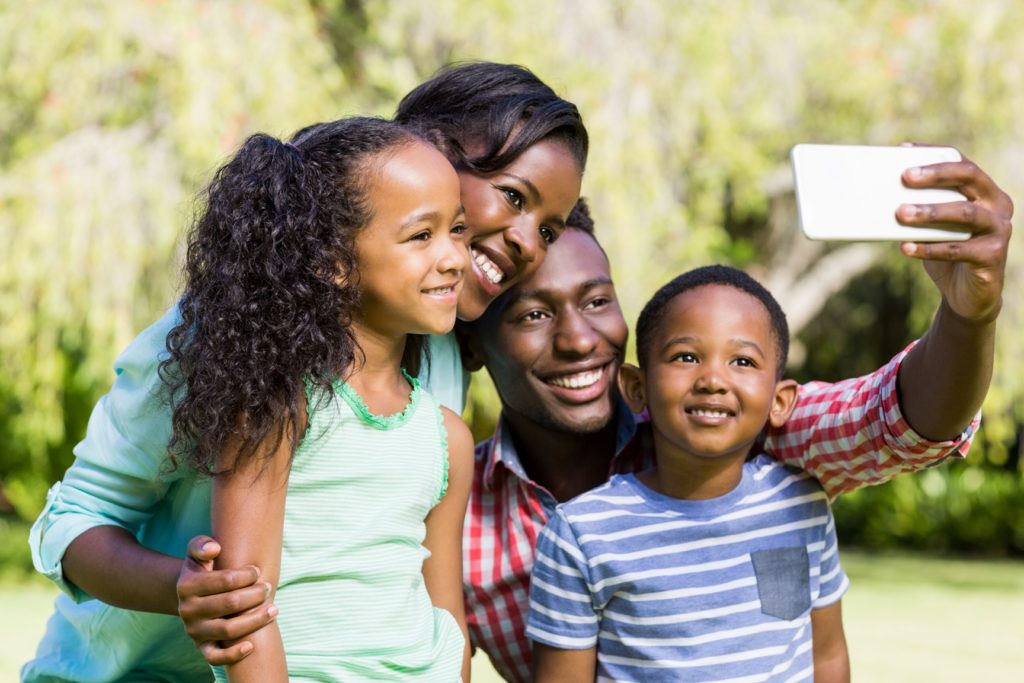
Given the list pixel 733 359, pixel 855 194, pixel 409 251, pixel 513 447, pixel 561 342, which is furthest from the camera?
pixel 513 447

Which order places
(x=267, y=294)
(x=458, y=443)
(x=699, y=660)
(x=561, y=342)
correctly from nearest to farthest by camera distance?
(x=267, y=294) → (x=458, y=443) → (x=699, y=660) → (x=561, y=342)

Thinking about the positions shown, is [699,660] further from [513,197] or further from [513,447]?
[513,197]

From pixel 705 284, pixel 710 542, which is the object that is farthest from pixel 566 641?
pixel 705 284

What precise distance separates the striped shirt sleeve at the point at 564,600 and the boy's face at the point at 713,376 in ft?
0.92

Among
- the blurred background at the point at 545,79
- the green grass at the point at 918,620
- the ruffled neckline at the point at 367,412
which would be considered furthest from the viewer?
the green grass at the point at 918,620

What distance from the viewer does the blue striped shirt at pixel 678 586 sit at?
2.46 metres

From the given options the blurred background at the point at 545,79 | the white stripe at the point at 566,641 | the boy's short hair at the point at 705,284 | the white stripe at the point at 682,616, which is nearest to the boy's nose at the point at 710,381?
the boy's short hair at the point at 705,284

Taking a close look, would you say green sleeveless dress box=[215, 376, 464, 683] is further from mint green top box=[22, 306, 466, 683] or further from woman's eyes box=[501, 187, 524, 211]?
woman's eyes box=[501, 187, 524, 211]

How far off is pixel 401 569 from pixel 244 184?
684mm

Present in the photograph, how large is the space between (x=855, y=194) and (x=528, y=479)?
117cm

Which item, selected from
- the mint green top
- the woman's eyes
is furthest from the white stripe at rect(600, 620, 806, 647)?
the woman's eyes

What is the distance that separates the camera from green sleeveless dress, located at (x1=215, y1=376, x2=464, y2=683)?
6.77 feet

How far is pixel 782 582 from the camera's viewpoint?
8.26ft

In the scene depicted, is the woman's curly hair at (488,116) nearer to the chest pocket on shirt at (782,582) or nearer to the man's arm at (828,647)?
the chest pocket on shirt at (782,582)
